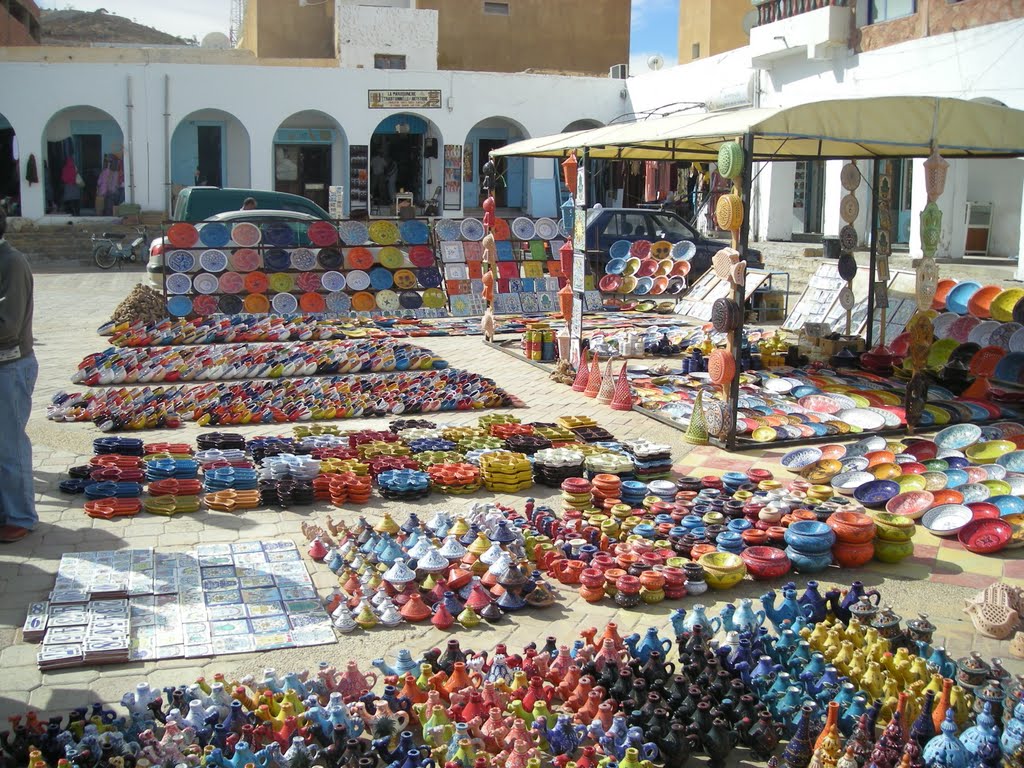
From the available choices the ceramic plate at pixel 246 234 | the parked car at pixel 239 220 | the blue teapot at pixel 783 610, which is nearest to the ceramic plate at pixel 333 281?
the parked car at pixel 239 220

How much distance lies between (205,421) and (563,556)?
4165 mm

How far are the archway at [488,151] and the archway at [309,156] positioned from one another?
12.2ft

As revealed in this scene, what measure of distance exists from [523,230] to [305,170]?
43.2 feet

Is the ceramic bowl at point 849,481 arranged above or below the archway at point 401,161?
below

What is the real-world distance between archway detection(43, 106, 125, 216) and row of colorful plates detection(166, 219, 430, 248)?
12.5m

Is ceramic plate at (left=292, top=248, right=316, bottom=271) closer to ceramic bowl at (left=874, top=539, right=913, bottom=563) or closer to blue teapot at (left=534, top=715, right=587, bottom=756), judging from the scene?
ceramic bowl at (left=874, top=539, right=913, bottom=563)

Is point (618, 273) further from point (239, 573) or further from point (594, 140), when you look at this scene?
point (239, 573)

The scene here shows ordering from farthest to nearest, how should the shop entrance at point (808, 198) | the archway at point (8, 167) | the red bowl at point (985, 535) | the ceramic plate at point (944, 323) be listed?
the archway at point (8, 167), the shop entrance at point (808, 198), the ceramic plate at point (944, 323), the red bowl at point (985, 535)

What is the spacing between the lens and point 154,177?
23688 mm

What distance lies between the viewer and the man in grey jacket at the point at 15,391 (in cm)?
562

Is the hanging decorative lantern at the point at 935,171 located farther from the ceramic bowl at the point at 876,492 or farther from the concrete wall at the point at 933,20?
the concrete wall at the point at 933,20

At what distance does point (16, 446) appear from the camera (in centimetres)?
571

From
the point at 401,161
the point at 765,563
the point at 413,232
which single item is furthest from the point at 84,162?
the point at 765,563

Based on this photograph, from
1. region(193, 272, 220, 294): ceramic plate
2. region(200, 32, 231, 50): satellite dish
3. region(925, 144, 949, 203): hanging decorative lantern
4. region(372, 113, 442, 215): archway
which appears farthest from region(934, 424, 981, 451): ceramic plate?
region(200, 32, 231, 50): satellite dish
